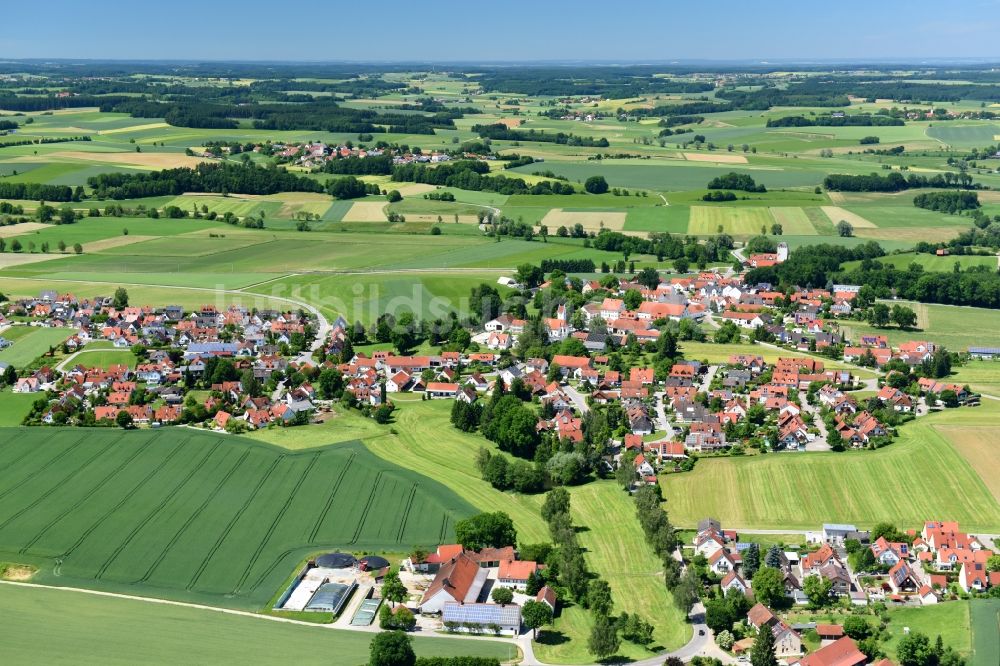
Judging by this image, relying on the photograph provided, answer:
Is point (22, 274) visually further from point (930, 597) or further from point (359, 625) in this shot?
point (930, 597)

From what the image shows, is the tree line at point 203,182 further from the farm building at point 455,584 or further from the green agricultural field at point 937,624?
the green agricultural field at point 937,624

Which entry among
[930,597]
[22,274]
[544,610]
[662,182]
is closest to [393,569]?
[544,610]

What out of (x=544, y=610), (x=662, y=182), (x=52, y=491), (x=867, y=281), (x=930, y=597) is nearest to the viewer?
(x=544, y=610)

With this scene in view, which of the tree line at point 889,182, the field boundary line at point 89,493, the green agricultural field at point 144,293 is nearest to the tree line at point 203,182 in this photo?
the green agricultural field at point 144,293

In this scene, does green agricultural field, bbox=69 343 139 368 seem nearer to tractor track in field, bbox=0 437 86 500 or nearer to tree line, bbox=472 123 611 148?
tractor track in field, bbox=0 437 86 500

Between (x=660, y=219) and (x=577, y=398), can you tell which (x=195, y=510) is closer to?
(x=577, y=398)

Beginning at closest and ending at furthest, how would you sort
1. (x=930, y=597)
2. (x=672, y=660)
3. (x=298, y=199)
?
1. (x=672, y=660)
2. (x=930, y=597)
3. (x=298, y=199)

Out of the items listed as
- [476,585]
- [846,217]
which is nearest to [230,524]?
[476,585]
